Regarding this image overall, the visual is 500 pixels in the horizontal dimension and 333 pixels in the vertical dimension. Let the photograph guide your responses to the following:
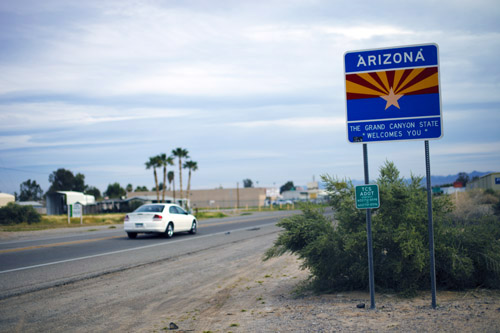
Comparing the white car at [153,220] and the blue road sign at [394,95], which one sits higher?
the blue road sign at [394,95]

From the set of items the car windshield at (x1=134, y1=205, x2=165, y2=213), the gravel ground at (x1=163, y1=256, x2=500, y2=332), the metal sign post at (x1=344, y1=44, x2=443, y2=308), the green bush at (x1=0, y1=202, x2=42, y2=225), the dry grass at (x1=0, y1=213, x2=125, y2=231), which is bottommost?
the dry grass at (x1=0, y1=213, x2=125, y2=231)

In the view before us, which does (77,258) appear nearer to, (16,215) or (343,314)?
(343,314)

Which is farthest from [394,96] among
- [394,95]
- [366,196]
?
[366,196]

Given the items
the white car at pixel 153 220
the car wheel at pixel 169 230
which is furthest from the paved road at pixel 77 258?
the white car at pixel 153 220

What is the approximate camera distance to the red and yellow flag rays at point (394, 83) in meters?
6.71

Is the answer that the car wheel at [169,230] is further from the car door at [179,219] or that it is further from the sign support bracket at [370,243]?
the sign support bracket at [370,243]

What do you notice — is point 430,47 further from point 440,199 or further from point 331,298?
point 331,298

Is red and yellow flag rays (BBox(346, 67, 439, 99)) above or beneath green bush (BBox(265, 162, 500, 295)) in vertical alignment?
above

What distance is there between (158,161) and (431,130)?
6740cm

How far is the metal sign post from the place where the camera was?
6.64 m

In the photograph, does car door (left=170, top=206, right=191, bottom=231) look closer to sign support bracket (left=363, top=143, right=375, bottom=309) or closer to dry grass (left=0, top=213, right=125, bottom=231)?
dry grass (left=0, top=213, right=125, bottom=231)

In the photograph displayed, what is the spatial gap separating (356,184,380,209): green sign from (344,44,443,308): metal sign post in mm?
133

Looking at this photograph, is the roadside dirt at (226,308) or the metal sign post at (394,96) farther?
the metal sign post at (394,96)

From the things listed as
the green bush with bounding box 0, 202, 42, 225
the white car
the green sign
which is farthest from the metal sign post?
the green bush with bounding box 0, 202, 42, 225
